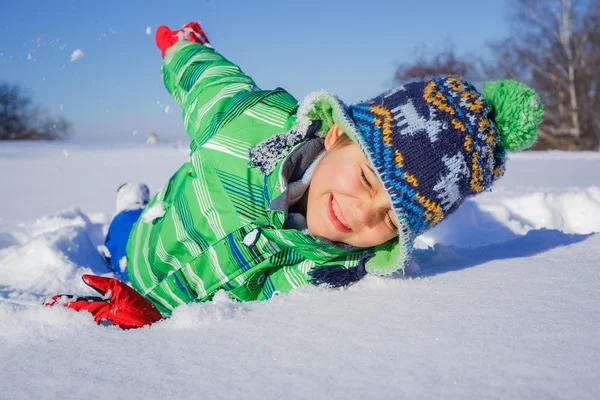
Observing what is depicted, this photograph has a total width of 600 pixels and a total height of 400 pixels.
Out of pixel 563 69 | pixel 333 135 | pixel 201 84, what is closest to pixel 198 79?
pixel 201 84

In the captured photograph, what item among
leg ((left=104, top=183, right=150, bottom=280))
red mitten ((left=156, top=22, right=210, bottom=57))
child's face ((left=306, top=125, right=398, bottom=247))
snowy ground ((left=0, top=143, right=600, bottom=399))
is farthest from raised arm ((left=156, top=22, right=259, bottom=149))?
snowy ground ((left=0, top=143, right=600, bottom=399))

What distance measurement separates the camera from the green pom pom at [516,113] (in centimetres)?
A: 152

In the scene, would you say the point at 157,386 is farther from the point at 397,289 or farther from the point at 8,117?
the point at 8,117

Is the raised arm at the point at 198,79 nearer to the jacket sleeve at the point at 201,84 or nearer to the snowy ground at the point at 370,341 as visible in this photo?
the jacket sleeve at the point at 201,84

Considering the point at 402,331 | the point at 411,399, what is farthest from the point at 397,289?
the point at 411,399

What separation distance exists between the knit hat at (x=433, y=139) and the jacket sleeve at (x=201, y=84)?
2.35ft

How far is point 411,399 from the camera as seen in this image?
723 mm

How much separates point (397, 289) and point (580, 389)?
61 cm

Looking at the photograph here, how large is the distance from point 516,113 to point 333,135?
0.53 meters

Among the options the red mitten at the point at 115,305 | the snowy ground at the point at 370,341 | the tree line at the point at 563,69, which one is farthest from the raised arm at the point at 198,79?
the tree line at the point at 563,69

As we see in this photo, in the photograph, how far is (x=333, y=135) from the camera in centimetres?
169

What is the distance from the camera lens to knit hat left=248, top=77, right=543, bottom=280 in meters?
1.41

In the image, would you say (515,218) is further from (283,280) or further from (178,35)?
(178,35)

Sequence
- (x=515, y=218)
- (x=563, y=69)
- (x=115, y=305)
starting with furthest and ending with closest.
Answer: (x=563, y=69)
(x=515, y=218)
(x=115, y=305)
